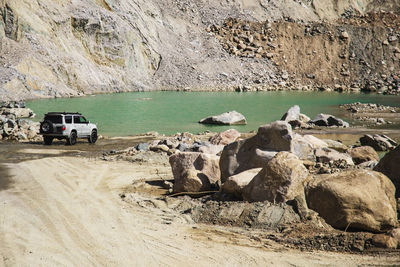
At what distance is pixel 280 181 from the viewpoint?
10758 mm

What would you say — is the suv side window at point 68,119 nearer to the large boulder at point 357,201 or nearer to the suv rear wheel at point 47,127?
the suv rear wheel at point 47,127

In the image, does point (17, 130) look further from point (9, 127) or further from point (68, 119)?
point (68, 119)

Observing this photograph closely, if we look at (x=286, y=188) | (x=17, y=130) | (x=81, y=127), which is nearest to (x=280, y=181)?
(x=286, y=188)

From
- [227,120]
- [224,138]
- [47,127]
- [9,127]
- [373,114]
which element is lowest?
[373,114]

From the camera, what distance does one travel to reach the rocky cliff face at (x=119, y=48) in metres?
55.2

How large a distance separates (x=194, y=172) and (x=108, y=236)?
4217 millimetres

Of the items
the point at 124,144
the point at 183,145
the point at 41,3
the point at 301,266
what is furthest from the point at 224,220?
the point at 41,3

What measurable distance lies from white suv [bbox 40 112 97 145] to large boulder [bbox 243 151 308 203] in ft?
51.6

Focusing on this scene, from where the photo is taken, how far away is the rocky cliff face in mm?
55219

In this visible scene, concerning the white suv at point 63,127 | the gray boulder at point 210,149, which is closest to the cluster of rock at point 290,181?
the gray boulder at point 210,149

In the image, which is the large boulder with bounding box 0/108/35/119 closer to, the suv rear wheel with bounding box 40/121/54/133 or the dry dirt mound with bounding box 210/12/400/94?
the suv rear wheel with bounding box 40/121/54/133

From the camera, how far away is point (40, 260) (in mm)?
8203

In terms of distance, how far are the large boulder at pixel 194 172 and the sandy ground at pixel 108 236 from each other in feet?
4.28

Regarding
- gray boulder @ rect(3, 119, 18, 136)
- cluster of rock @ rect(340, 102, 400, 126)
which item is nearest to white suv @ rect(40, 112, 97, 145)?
gray boulder @ rect(3, 119, 18, 136)
